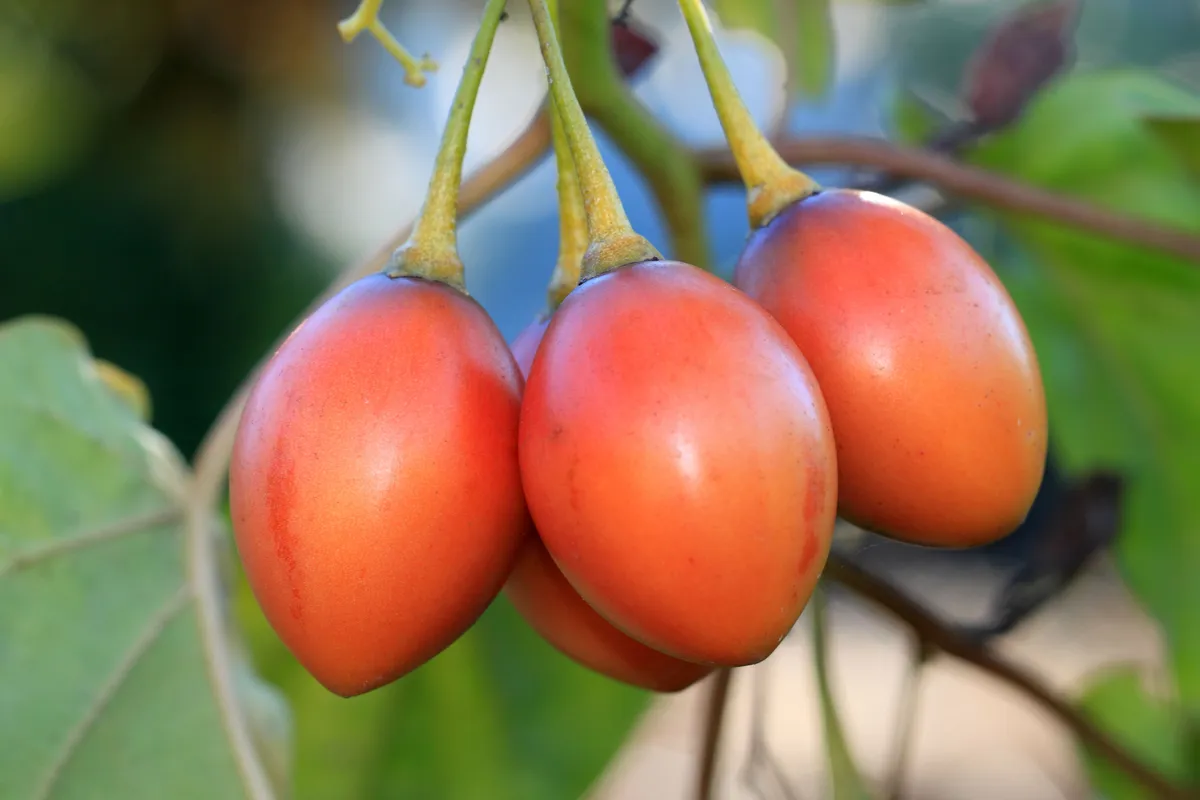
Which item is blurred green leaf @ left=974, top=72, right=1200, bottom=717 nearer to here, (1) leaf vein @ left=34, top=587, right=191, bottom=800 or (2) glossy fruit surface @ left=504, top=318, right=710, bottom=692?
(2) glossy fruit surface @ left=504, top=318, right=710, bottom=692

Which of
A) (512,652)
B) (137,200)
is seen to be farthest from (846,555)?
(137,200)

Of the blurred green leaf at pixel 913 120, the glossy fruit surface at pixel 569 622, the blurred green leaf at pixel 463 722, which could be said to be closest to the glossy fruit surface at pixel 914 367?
the glossy fruit surface at pixel 569 622

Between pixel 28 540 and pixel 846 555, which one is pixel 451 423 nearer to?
pixel 28 540

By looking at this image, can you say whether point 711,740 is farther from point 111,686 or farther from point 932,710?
point 932,710

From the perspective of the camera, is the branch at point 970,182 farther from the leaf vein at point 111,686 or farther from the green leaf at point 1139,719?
the green leaf at point 1139,719

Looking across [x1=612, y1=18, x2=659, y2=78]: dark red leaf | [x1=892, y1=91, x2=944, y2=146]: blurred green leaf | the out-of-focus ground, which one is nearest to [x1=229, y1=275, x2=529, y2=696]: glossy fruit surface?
[x1=612, y1=18, x2=659, y2=78]: dark red leaf
